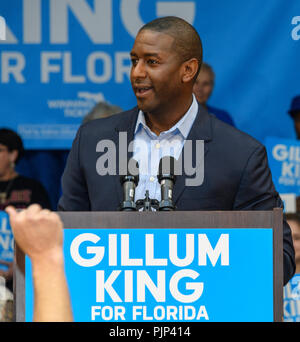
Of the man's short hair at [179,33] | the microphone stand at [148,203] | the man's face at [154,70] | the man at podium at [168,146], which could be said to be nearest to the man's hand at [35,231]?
the microphone stand at [148,203]

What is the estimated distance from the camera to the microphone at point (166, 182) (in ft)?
6.93

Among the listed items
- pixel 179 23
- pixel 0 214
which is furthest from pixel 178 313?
pixel 0 214

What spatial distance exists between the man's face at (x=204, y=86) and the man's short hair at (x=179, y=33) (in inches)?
76.4

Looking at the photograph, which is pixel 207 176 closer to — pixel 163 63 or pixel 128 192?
pixel 163 63

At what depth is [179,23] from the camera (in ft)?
8.87

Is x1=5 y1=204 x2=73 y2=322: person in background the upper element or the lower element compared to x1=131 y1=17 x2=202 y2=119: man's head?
lower

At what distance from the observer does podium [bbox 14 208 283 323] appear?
80.6 inches

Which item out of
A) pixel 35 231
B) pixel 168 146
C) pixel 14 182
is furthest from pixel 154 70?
pixel 14 182

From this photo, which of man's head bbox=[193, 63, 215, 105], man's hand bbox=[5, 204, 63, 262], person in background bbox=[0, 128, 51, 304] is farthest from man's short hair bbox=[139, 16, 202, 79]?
person in background bbox=[0, 128, 51, 304]

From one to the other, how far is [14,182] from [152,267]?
9.34 feet

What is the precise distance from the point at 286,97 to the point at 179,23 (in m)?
2.08

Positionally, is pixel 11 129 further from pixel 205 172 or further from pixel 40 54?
pixel 205 172

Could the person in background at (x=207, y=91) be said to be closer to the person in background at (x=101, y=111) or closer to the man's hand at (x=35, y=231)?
the person in background at (x=101, y=111)

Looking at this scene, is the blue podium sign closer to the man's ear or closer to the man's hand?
the man's hand
